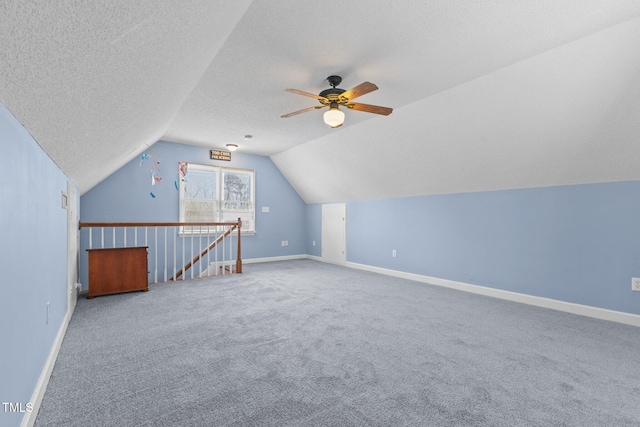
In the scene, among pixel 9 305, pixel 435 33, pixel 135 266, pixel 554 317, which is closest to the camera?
pixel 9 305

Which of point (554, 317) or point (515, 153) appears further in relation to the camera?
point (515, 153)

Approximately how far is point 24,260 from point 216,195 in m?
5.18

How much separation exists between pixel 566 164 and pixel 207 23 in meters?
3.96

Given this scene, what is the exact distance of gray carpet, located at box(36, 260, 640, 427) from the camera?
1683 mm

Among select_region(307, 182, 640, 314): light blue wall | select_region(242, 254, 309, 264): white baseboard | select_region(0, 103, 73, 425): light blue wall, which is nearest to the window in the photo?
select_region(242, 254, 309, 264): white baseboard

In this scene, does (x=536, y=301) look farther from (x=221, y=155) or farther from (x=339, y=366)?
(x=221, y=155)

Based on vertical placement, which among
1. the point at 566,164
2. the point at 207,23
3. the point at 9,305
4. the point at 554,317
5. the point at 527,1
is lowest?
the point at 554,317

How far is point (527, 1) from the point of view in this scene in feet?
6.59

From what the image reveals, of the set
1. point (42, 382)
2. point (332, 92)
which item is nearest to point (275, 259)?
point (332, 92)

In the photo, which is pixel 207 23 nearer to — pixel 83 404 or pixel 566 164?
pixel 83 404

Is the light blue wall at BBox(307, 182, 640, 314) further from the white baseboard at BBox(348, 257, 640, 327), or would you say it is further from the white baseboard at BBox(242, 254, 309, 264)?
the white baseboard at BBox(242, 254, 309, 264)

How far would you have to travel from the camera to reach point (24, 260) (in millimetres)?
1533

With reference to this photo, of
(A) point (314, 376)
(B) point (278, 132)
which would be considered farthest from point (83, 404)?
(B) point (278, 132)

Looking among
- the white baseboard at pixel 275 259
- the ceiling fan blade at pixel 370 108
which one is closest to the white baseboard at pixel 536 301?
the white baseboard at pixel 275 259
